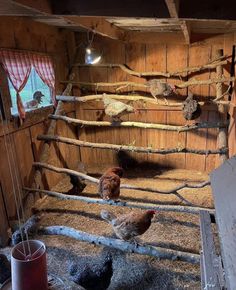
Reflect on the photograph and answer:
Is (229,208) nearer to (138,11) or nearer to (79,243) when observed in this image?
(138,11)

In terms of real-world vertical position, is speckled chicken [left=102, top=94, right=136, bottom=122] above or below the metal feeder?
above

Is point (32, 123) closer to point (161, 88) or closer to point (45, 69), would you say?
point (45, 69)

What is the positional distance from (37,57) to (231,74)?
2.45 m

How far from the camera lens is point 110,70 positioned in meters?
4.02

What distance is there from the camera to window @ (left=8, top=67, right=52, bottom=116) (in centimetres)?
314

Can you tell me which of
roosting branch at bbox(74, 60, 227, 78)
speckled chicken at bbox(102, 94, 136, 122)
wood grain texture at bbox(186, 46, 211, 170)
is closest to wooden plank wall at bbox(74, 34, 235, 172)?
wood grain texture at bbox(186, 46, 211, 170)

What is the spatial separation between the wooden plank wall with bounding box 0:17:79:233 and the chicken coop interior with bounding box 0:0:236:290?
0.05 feet

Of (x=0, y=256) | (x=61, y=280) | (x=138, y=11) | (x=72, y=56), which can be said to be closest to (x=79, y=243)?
(x=61, y=280)

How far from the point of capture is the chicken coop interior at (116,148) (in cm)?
163

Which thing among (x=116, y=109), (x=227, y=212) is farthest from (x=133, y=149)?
(x=227, y=212)

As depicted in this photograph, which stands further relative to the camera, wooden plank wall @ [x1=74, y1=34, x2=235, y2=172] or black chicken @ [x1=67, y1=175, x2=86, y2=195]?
wooden plank wall @ [x1=74, y1=34, x2=235, y2=172]

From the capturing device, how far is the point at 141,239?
8.43ft

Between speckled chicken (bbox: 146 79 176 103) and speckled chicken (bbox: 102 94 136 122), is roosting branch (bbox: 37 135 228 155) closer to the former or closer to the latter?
speckled chicken (bbox: 102 94 136 122)

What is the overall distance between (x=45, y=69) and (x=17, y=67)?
622 millimetres
